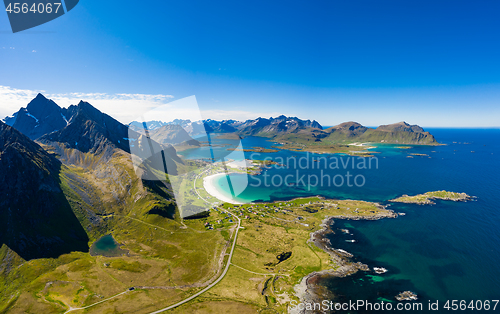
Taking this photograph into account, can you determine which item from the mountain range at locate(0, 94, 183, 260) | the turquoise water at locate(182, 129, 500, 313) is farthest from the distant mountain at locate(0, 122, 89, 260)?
the turquoise water at locate(182, 129, 500, 313)

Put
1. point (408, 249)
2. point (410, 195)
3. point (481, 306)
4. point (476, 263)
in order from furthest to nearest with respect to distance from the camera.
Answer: point (410, 195) < point (408, 249) < point (476, 263) < point (481, 306)

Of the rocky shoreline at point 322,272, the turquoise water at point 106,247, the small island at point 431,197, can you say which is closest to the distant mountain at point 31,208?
the turquoise water at point 106,247

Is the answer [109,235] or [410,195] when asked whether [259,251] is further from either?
[410,195]

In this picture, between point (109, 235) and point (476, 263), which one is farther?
point (109, 235)

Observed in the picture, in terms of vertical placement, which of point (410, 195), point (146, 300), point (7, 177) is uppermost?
point (7, 177)

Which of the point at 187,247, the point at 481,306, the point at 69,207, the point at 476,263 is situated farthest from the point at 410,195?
the point at 69,207

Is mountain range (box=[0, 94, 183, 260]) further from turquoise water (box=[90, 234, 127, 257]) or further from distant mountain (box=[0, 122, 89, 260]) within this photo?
turquoise water (box=[90, 234, 127, 257])

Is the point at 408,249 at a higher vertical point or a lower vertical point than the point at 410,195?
lower
